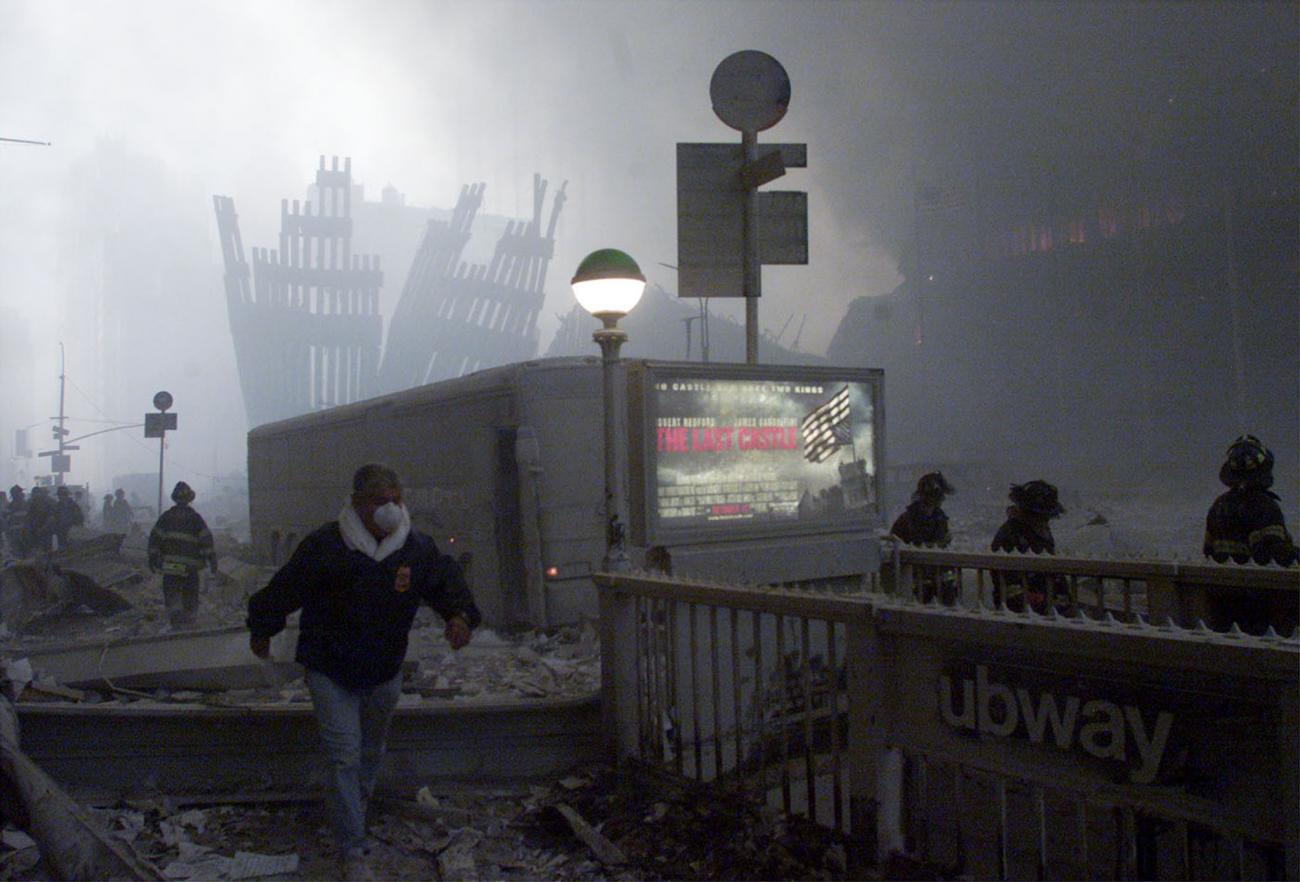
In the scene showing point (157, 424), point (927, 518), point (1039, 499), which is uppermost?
point (157, 424)

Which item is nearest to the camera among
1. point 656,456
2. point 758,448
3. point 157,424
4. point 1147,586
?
point 1147,586

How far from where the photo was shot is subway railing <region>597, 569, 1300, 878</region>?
2.51 m

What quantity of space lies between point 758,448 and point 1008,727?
3169 mm

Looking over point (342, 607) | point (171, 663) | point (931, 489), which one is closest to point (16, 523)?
point (171, 663)

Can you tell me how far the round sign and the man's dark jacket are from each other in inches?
172

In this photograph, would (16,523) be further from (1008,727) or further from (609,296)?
(1008,727)

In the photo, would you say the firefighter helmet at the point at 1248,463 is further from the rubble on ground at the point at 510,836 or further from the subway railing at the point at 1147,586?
the rubble on ground at the point at 510,836

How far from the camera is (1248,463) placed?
538 cm

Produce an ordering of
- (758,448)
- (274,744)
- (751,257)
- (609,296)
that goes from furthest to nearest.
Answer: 1. (751,257)
2. (758,448)
3. (609,296)
4. (274,744)

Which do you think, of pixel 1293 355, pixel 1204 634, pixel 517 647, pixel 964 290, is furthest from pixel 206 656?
pixel 964 290

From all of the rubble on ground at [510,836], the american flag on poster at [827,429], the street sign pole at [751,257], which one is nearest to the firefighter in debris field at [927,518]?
the american flag on poster at [827,429]

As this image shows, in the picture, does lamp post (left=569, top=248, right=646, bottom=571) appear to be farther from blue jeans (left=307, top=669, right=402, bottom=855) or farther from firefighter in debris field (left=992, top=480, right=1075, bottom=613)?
firefighter in debris field (left=992, top=480, right=1075, bottom=613)

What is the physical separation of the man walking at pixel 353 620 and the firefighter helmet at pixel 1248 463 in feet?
15.0

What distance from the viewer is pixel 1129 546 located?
19672 millimetres
